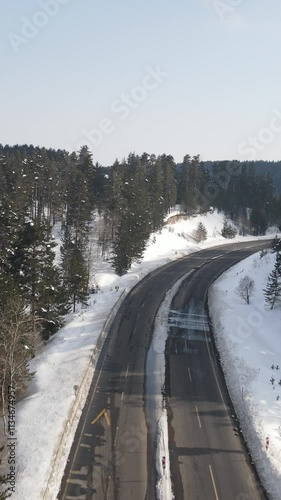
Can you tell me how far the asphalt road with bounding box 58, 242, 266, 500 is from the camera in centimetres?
2181

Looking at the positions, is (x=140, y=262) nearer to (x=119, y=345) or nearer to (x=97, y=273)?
(x=97, y=273)

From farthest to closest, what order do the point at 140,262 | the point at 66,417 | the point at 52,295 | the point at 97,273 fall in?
the point at 140,262 → the point at 97,273 → the point at 52,295 → the point at 66,417

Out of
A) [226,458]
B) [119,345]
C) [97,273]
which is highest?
[97,273]

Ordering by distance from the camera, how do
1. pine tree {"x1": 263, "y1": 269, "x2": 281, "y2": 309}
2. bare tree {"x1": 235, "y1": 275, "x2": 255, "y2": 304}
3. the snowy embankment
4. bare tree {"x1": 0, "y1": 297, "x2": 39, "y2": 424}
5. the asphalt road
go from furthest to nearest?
A: 1. bare tree {"x1": 235, "y1": 275, "x2": 255, "y2": 304}
2. pine tree {"x1": 263, "y1": 269, "x2": 281, "y2": 309}
3. bare tree {"x1": 0, "y1": 297, "x2": 39, "y2": 424}
4. the snowy embankment
5. the asphalt road

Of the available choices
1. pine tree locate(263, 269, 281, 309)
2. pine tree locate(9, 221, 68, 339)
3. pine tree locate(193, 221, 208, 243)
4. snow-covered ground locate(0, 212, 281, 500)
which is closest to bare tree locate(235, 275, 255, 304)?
→ pine tree locate(263, 269, 281, 309)

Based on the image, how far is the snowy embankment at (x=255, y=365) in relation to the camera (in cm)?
2452

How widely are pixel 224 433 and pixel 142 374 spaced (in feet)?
31.2

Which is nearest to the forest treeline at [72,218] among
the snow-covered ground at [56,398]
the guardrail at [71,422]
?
the snow-covered ground at [56,398]

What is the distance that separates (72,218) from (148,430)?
180 ft

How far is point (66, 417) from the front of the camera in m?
26.6

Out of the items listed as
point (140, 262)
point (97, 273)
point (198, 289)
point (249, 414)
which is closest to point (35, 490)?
point (249, 414)

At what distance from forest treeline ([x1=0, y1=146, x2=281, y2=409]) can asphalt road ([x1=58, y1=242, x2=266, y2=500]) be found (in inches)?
254

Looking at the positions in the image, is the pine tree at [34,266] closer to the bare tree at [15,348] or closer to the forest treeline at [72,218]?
the forest treeline at [72,218]

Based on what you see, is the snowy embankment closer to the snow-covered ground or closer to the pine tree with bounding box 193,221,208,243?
the snow-covered ground
